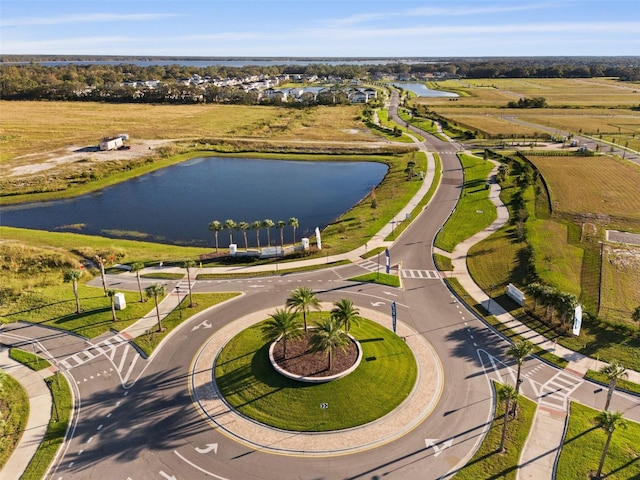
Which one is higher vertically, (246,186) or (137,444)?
(246,186)

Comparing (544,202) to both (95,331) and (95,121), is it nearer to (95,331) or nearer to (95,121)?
(95,331)

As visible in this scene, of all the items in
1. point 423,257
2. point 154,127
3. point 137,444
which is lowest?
point 137,444

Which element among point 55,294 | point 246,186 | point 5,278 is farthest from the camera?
point 246,186

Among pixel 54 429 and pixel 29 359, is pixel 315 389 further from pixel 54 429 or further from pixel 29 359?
pixel 29 359

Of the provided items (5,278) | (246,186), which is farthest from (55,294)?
(246,186)

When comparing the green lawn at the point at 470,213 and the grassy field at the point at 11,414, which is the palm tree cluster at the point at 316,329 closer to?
the grassy field at the point at 11,414

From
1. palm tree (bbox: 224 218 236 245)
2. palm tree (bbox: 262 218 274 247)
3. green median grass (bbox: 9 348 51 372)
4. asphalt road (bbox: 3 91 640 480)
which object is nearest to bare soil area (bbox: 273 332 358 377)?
asphalt road (bbox: 3 91 640 480)

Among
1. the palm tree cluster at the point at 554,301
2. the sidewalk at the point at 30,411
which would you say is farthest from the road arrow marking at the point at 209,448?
the palm tree cluster at the point at 554,301
